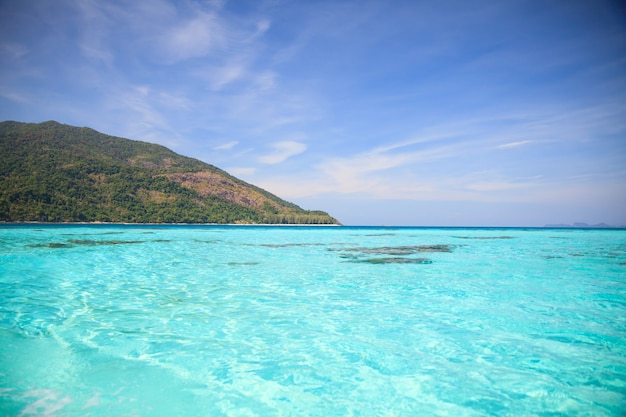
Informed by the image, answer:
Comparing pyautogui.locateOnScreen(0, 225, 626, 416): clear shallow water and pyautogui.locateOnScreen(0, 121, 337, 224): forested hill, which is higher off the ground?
pyautogui.locateOnScreen(0, 121, 337, 224): forested hill

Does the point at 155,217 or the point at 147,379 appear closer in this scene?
the point at 147,379

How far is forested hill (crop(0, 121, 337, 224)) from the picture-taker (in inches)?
2891

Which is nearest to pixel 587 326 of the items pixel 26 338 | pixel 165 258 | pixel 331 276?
pixel 331 276

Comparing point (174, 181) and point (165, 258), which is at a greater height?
point (174, 181)

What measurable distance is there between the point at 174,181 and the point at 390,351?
374 feet

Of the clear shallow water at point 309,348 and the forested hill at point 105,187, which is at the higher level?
the forested hill at point 105,187

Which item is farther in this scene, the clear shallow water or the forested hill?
the forested hill

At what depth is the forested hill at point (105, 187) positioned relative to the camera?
2891 inches

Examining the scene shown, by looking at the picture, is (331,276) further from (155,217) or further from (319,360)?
(155,217)

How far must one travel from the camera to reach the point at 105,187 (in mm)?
87500

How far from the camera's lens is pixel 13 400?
3.60 meters

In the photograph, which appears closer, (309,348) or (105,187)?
(309,348)


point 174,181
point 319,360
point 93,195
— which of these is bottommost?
point 319,360

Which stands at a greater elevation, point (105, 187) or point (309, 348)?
point (105, 187)
